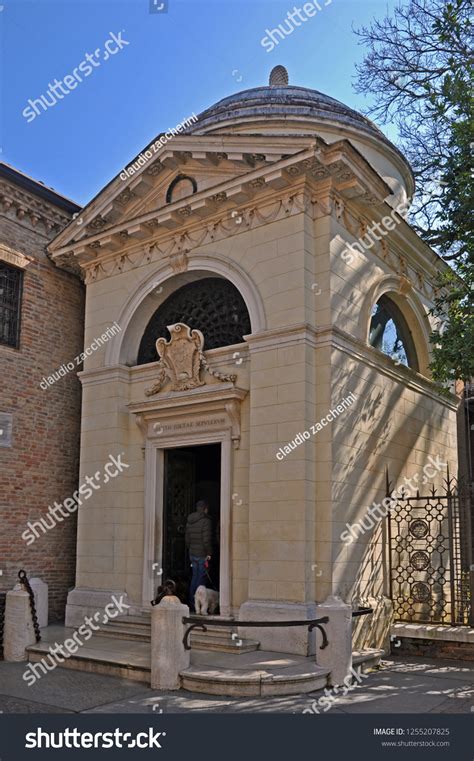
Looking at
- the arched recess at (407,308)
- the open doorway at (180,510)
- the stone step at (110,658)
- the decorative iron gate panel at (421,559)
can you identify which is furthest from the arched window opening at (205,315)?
the stone step at (110,658)

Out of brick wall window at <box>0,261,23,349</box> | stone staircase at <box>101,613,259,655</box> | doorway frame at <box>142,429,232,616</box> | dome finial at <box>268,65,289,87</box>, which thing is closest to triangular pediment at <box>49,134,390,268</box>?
brick wall window at <box>0,261,23,349</box>

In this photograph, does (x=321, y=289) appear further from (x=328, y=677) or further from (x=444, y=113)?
(x=328, y=677)

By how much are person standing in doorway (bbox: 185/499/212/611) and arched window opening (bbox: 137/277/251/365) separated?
2.84m

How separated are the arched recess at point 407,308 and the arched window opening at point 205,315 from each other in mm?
2045

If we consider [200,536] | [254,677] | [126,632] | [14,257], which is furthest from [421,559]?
[14,257]

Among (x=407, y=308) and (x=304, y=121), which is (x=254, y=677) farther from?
(x=304, y=121)

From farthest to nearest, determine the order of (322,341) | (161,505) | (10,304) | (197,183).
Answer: (10,304) < (197,183) < (161,505) < (322,341)

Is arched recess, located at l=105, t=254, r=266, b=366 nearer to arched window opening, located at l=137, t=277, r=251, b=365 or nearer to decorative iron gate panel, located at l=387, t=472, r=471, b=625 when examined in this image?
arched window opening, located at l=137, t=277, r=251, b=365

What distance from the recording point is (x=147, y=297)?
529 inches

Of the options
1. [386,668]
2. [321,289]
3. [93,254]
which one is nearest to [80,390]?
[93,254]

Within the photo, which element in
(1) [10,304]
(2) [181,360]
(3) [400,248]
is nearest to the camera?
(2) [181,360]

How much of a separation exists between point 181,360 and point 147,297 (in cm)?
160
